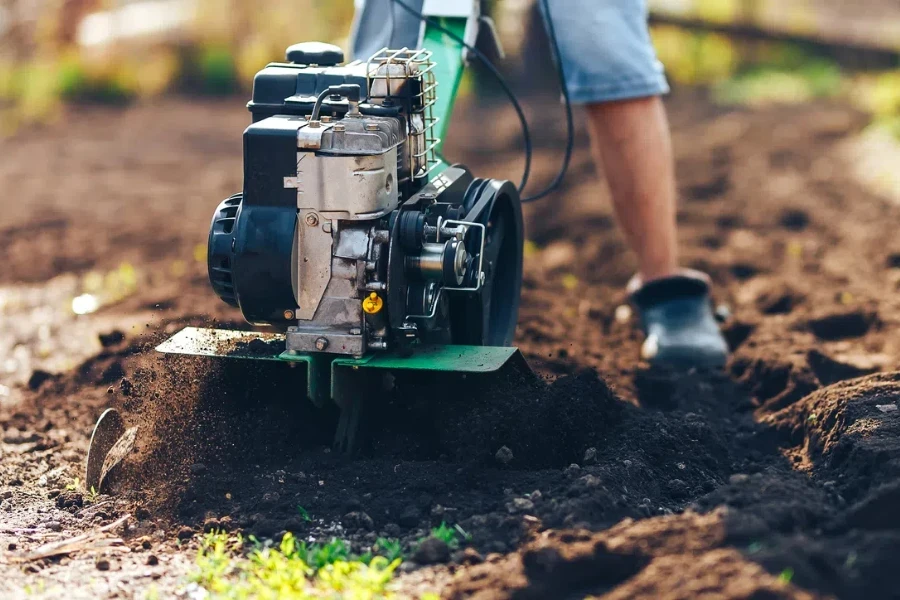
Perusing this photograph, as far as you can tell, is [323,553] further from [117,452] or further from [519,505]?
[117,452]

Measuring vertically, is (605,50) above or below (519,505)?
above

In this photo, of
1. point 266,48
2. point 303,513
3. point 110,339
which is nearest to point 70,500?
point 303,513

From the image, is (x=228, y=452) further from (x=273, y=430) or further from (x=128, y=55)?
(x=128, y=55)

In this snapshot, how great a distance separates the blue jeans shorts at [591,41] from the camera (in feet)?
10.9

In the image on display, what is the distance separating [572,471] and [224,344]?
0.82 meters

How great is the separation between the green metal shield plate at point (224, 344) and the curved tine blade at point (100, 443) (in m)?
0.21

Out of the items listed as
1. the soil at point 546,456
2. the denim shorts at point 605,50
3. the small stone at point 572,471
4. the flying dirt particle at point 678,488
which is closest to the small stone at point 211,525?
the soil at point 546,456

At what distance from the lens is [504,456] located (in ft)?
8.89

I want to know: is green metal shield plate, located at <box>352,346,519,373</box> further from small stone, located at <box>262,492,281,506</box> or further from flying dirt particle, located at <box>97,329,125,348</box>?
flying dirt particle, located at <box>97,329,125,348</box>

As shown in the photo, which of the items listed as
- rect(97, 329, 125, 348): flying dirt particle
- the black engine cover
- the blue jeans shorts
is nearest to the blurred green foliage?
rect(97, 329, 125, 348): flying dirt particle

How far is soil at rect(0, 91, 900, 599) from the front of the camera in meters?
2.19

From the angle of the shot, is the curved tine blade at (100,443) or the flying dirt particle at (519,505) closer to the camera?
the flying dirt particle at (519,505)

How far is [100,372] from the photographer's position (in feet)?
11.9

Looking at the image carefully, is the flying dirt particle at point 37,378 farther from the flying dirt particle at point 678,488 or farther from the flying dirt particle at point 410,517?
the flying dirt particle at point 678,488
